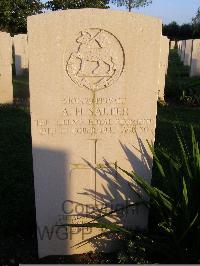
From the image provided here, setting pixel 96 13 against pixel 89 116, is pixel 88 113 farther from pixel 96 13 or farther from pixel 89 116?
pixel 96 13

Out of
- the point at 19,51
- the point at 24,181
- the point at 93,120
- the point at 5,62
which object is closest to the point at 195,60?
the point at 19,51

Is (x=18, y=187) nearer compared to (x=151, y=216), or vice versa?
(x=151, y=216)

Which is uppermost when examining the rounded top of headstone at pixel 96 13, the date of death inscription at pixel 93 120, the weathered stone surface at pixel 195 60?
the rounded top of headstone at pixel 96 13

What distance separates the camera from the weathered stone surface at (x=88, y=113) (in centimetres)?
245

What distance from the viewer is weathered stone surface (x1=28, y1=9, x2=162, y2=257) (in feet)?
8.04

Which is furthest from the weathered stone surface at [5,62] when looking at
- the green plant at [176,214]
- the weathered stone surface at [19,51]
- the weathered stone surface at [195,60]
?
the green plant at [176,214]

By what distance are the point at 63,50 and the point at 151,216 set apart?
146cm

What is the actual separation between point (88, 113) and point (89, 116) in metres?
0.02

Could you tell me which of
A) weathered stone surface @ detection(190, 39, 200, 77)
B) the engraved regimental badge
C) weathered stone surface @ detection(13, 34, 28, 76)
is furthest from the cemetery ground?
weathered stone surface @ detection(13, 34, 28, 76)

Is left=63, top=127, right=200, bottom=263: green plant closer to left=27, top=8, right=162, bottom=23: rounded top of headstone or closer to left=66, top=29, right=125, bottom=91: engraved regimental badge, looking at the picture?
left=66, top=29, right=125, bottom=91: engraved regimental badge

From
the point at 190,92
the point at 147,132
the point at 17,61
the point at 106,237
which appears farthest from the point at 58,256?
the point at 17,61

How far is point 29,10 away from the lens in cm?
2523

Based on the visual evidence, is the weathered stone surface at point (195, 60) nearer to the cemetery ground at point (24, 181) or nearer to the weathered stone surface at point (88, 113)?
the cemetery ground at point (24, 181)

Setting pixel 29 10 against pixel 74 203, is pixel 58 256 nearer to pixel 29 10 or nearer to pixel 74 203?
pixel 74 203
